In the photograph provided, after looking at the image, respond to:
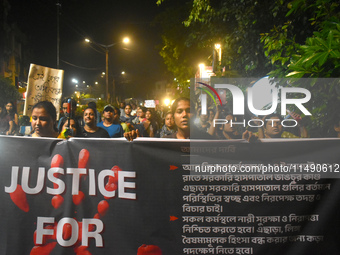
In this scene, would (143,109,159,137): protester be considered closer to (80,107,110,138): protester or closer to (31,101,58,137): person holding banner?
(80,107,110,138): protester

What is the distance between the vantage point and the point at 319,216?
3.12m

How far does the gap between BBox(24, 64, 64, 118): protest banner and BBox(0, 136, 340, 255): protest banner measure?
3.88 m

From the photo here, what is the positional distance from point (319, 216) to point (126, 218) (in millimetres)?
1730

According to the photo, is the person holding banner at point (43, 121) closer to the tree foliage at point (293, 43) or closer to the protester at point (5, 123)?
the tree foliage at point (293, 43)

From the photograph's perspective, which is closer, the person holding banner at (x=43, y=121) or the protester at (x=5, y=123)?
the person holding banner at (x=43, y=121)

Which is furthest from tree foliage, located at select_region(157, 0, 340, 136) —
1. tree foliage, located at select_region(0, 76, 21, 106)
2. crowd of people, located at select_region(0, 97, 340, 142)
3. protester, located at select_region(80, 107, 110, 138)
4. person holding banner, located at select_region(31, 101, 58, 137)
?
tree foliage, located at select_region(0, 76, 21, 106)

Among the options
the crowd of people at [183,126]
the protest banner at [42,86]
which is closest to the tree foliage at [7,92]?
the crowd of people at [183,126]

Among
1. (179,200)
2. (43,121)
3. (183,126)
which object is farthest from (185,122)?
(43,121)

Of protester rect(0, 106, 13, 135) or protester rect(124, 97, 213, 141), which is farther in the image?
protester rect(0, 106, 13, 135)

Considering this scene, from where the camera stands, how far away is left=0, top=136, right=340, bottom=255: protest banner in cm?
313

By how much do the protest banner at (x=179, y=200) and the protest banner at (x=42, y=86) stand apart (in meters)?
3.88

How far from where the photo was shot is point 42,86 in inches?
276

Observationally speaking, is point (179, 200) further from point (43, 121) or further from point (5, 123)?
point (5, 123)

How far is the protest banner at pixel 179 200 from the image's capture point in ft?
10.3
